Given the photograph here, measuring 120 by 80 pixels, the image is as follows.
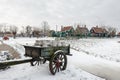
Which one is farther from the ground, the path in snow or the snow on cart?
the snow on cart

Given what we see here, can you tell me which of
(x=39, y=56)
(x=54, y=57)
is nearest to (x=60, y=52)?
(x=54, y=57)

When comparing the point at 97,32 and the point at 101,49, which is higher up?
the point at 97,32

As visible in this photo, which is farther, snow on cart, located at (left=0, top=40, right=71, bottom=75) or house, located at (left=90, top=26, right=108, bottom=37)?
house, located at (left=90, top=26, right=108, bottom=37)


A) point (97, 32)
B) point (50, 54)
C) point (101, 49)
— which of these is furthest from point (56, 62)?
point (97, 32)

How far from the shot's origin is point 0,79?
20.9 ft

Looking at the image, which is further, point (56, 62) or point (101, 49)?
point (101, 49)

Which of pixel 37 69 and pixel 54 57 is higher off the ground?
pixel 54 57

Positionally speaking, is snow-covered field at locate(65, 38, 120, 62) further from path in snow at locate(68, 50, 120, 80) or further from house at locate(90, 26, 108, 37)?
house at locate(90, 26, 108, 37)

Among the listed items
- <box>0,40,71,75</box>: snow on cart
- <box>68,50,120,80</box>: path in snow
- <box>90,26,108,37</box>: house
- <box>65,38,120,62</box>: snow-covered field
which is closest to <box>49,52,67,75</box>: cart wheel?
<box>0,40,71,75</box>: snow on cart

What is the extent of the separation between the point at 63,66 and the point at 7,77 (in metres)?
2.84

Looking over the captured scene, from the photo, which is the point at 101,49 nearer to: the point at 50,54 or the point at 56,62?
the point at 56,62

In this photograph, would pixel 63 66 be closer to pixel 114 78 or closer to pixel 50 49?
pixel 50 49

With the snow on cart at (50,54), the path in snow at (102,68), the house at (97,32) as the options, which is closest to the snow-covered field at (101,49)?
the path in snow at (102,68)

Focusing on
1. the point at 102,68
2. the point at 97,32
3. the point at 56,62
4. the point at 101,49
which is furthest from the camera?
the point at 97,32
